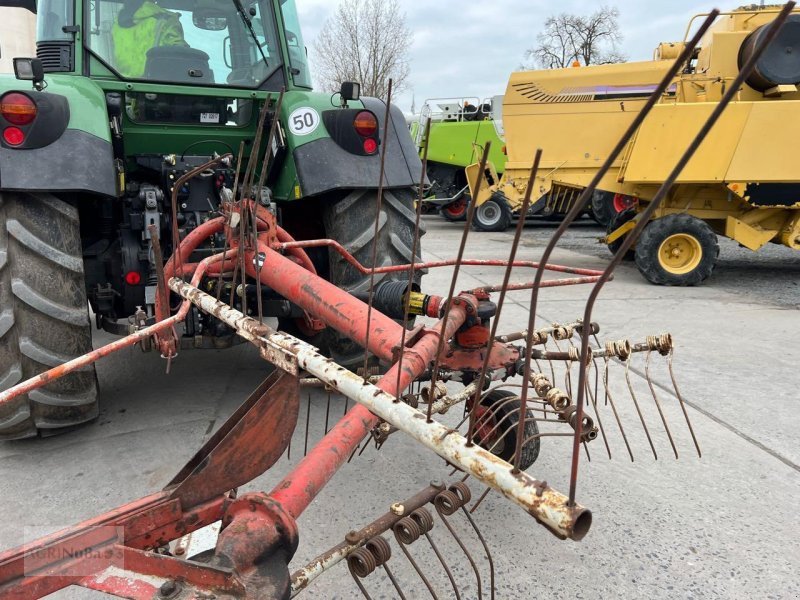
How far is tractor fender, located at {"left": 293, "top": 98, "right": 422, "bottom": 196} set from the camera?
2771 mm

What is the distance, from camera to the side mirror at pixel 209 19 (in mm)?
3096

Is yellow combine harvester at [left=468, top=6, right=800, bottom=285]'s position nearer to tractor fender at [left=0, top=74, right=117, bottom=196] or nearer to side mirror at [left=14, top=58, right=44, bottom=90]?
tractor fender at [left=0, top=74, right=117, bottom=196]

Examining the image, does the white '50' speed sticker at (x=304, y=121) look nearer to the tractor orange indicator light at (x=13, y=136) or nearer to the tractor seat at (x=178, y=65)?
the tractor seat at (x=178, y=65)

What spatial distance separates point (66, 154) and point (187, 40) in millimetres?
1084

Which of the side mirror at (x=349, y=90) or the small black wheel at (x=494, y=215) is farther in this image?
the small black wheel at (x=494, y=215)

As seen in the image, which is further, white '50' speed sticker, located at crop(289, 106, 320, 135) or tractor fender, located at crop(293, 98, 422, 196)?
white '50' speed sticker, located at crop(289, 106, 320, 135)

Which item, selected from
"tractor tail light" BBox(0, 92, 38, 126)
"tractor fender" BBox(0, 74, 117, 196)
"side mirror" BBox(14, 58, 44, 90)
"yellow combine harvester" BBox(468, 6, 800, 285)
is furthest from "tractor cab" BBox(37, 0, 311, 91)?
"yellow combine harvester" BBox(468, 6, 800, 285)

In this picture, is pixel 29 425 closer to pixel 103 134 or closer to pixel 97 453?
pixel 97 453

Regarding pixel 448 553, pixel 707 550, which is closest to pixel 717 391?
pixel 707 550

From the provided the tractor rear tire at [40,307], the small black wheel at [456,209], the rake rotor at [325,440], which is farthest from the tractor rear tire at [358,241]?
the small black wheel at [456,209]

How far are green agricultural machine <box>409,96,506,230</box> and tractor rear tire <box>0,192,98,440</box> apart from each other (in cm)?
923

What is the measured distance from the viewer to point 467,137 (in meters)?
11.7

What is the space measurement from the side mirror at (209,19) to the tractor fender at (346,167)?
930mm

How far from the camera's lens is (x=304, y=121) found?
2.92 meters
